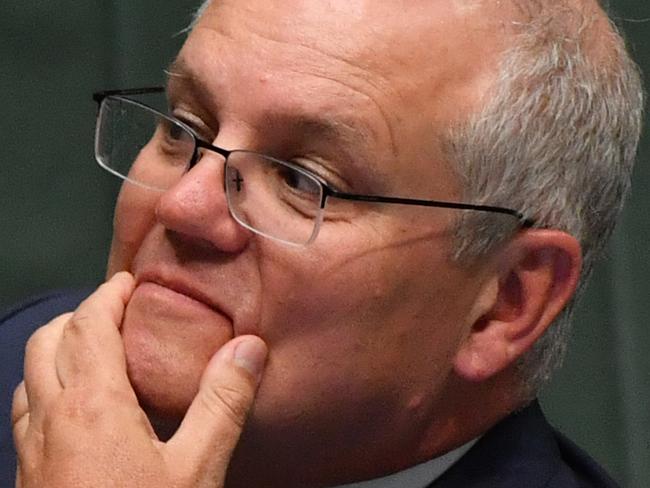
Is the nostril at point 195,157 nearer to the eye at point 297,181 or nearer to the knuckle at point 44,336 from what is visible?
the eye at point 297,181

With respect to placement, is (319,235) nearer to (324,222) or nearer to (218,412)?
(324,222)

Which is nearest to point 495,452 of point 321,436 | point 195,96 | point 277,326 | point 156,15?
point 321,436

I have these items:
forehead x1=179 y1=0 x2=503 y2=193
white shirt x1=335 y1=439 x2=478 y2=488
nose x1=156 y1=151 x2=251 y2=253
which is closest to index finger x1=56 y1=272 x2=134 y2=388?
nose x1=156 y1=151 x2=251 y2=253

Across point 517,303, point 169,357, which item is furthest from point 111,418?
point 517,303

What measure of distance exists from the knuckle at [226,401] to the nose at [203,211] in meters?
0.14

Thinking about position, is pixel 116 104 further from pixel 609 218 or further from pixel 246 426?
pixel 609 218

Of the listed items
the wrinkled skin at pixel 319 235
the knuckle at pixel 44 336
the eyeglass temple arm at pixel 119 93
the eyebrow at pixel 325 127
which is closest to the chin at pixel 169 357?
the wrinkled skin at pixel 319 235

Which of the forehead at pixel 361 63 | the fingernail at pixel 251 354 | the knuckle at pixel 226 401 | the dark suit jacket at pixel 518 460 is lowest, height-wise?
the dark suit jacket at pixel 518 460

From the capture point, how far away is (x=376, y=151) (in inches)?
45.9

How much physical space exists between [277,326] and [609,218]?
460 mm

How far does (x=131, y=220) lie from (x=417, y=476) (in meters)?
0.45

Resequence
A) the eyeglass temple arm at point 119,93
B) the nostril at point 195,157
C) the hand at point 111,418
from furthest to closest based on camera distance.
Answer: the eyeglass temple arm at point 119,93
the nostril at point 195,157
the hand at point 111,418

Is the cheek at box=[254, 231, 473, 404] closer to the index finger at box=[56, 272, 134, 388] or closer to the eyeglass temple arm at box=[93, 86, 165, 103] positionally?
the index finger at box=[56, 272, 134, 388]

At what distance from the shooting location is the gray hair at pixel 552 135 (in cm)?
122
